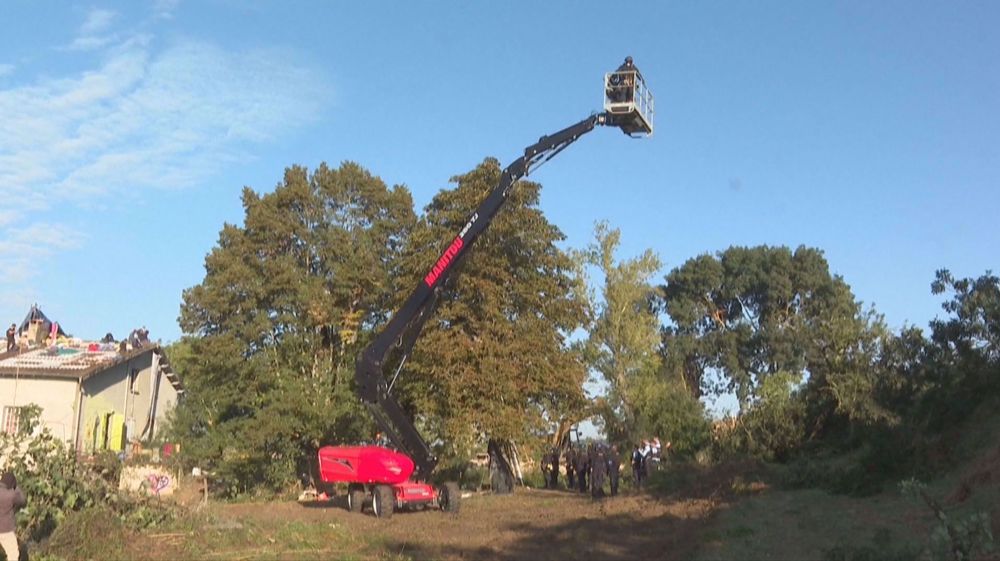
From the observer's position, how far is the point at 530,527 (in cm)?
1808

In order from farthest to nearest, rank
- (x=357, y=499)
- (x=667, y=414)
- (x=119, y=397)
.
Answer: (x=667, y=414) → (x=119, y=397) → (x=357, y=499)

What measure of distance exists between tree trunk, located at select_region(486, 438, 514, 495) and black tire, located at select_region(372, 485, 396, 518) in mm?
7370

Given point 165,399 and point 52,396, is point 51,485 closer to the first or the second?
point 52,396

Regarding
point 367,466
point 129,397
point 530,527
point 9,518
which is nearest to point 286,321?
point 129,397

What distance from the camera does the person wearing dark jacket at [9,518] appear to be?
39.6 ft

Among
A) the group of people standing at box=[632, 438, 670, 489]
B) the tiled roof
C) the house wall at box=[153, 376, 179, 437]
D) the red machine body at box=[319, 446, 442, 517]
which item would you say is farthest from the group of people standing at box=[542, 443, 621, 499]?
the house wall at box=[153, 376, 179, 437]

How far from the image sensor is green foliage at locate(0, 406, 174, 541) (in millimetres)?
14211

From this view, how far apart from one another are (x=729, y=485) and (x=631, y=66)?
32.3 ft

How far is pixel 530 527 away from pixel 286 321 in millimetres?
17267

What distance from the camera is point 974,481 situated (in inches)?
550

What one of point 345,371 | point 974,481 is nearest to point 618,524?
point 974,481

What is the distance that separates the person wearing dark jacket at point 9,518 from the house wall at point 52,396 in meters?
19.1

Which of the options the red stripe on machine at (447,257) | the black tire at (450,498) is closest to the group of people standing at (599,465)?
the black tire at (450,498)

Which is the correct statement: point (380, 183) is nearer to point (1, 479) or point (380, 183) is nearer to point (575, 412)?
point (575, 412)
